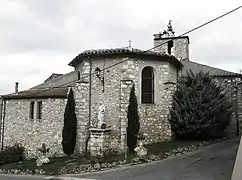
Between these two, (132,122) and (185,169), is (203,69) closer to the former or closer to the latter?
(132,122)

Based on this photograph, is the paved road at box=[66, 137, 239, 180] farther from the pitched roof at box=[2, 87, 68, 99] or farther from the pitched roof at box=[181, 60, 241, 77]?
the pitched roof at box=[181, 60, 241, 77]

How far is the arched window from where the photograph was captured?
21656 millimetres

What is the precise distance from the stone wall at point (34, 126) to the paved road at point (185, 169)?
18.9 feet

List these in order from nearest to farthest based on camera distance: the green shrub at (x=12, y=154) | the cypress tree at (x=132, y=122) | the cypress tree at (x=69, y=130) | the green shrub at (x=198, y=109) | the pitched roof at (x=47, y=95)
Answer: the cypress tree at (x=132, y=122), the green shrub at (x=198, y=109), the cypress tree at (x=69, y=130), the green shrub at (x=12, y=154), the pitched roof at (x=47, y=95)

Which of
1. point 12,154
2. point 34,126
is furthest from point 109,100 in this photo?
point 12,154

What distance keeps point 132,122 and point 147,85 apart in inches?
113

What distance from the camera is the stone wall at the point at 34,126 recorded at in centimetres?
2164

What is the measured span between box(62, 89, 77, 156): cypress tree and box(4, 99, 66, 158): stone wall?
674 millimetres

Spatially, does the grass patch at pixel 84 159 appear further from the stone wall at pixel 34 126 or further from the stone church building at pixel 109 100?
the stone wall at pixel 34 126

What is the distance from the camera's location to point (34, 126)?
890 inches

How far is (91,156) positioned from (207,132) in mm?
7061

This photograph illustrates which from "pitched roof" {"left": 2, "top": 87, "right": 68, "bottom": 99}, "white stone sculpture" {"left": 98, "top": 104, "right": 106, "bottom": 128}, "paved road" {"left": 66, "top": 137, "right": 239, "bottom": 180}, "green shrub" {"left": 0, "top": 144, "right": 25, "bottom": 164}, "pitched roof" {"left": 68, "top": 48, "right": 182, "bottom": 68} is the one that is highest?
"pitched roof" {"left": 68, "top": 48, "right": 182, "bottom": 68}

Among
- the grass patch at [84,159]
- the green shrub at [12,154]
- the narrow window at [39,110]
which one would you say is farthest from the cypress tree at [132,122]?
the green shrub at [12,154]

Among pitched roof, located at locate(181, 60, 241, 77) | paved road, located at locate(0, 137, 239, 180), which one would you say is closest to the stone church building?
paved road, located at locate(0, 137, 239, 180)
